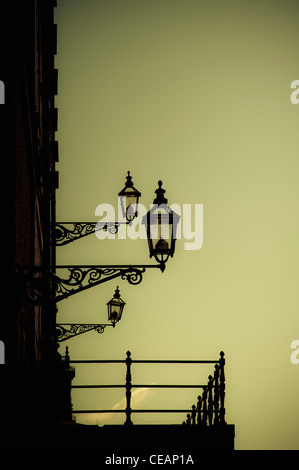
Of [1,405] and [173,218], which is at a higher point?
[173,218]

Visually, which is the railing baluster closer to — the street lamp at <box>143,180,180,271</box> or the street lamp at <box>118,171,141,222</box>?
the street lamp at <box>143,180,180,271</box>

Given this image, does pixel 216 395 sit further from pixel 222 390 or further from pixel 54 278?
pixel 54 278

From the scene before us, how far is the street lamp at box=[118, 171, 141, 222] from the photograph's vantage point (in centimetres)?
1184

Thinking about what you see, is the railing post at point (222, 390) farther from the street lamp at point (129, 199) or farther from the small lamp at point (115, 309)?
the small lamp at point (115, 309)

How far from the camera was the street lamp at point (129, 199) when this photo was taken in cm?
1184

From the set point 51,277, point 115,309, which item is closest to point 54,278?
point 51,277

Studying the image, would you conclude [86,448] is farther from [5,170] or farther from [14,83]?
[14,83]

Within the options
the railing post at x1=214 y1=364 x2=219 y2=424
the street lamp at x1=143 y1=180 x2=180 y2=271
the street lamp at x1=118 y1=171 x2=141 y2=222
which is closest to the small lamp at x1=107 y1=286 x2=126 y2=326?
the street lamp at x1=118 y1=171 x2=141 y2=222

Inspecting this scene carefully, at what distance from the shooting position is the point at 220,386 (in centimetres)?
960

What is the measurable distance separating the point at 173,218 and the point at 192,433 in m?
2.97

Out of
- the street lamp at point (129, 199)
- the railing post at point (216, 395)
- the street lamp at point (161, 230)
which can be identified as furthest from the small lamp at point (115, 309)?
the street lamp at point (161, 230)

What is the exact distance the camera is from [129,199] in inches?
471

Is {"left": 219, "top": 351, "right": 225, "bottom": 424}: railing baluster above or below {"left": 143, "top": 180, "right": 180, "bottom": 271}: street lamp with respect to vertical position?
below
